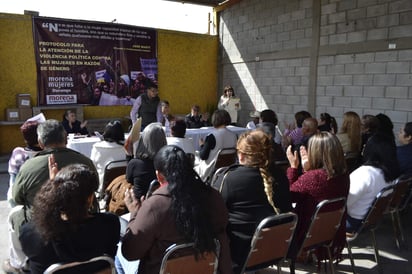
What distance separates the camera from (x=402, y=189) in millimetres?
2652

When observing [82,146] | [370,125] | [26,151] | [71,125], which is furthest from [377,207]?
[71,125]

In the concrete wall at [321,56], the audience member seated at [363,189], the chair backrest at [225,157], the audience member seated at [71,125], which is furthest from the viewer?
the audience member seated at [71,125]

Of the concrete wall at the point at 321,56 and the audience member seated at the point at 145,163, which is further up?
the concrete wall at the point at 321,56

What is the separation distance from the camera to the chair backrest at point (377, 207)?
2.31 meters

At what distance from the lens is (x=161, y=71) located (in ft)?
28.3

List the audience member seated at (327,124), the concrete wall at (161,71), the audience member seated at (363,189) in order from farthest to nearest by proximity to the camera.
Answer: the concrete wall at (161,71), the audience member seated at (327,124), the audience member seated at (363,189)

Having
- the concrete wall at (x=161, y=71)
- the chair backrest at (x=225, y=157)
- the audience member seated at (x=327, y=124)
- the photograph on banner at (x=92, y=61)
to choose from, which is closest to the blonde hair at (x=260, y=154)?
the chair backrest at (x=225, y=157)

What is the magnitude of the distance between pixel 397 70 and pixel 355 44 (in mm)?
912

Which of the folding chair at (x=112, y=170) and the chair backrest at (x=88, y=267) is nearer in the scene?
the chair backrest at (x=88, y=267)

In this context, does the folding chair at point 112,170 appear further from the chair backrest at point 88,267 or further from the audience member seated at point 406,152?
the audience member seated at point 406,152

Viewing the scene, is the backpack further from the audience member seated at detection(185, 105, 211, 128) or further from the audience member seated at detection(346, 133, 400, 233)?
the audience member seated at detection(185, 105, 211, 128)

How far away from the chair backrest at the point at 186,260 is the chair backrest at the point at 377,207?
131 centimetres

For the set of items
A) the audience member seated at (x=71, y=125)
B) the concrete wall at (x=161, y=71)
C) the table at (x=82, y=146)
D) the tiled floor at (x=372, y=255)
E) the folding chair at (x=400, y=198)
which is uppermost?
the concrete wall at (x=161, y=71)

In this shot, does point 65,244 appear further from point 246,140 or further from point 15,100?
point 15,100
